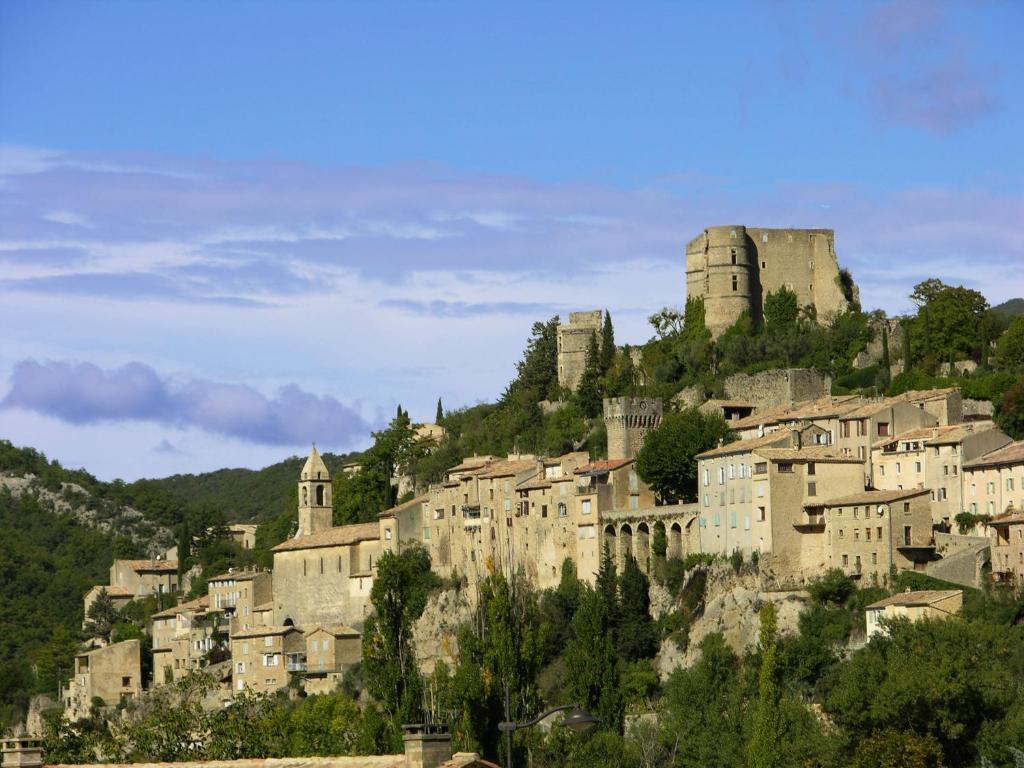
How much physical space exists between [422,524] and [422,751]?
2110 inches

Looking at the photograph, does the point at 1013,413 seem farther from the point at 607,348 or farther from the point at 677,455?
the point at 607,348

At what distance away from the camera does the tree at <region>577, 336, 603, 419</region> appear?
97.9m

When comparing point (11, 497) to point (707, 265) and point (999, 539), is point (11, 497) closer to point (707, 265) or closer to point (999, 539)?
point (707, 265)

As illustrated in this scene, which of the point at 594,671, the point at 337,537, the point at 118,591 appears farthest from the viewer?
the point at 118,591

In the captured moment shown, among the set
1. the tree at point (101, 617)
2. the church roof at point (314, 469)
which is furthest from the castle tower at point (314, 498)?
the tree at point (101, 617)

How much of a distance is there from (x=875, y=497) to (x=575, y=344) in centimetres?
3118

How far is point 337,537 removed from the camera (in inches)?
3755

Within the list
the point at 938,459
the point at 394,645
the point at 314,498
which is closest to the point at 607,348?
the point at 314,498

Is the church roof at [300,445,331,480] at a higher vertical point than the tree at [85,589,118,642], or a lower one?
higher

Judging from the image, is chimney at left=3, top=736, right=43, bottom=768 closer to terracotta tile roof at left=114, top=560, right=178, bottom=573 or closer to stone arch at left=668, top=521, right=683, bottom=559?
stone arch at left=668, top=521, right=683, bottom=559

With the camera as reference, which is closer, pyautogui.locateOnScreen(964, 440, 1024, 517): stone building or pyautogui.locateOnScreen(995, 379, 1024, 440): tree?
pyautogui.locateOnScreen(964, 440, 1024, 517): stone building

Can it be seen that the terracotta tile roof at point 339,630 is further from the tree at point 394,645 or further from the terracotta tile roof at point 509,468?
the tree at point 394,645

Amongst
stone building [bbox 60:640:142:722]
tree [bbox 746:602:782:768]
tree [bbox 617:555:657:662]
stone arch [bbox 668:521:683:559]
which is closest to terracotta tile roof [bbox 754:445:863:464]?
stone arch [bbox 668:521:683:559]

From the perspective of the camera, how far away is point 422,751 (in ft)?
125
